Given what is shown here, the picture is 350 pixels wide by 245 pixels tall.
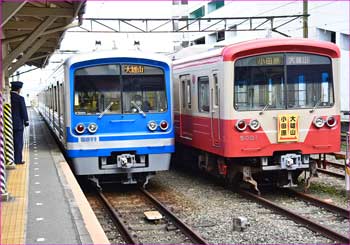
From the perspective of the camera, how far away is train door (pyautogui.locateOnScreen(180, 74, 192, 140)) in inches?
500

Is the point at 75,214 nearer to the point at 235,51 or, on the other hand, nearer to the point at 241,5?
the point at 235,51

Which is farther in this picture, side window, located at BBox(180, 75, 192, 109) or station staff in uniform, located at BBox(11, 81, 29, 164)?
side window, located at BBox(180, 75, 192, 109)

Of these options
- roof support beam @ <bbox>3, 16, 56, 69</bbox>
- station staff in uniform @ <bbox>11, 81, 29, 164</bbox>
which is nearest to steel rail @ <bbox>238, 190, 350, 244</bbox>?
station staff in uniform @ <bbox>11, 81, 29, 164</bbox>

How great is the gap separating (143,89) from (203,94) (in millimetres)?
1294

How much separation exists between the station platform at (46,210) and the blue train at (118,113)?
2.45 feet

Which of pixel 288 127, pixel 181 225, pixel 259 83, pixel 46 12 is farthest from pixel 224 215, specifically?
pixel 46 12

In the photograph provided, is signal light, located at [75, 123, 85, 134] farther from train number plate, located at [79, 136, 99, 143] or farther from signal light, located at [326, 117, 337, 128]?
signal light, located at [326, 117, 337, 128]

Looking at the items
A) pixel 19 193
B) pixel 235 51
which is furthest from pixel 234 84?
pixel 19 193

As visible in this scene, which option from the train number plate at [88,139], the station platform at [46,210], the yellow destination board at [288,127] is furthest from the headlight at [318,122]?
the station platform at [46,210]

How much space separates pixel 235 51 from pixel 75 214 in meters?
4.42

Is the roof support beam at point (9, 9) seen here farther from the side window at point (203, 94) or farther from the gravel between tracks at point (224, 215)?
the gravel between tracks at point (224, 215)

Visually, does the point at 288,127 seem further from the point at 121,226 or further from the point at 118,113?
the point at 121,226

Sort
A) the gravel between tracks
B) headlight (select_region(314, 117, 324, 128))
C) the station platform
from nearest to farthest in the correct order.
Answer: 1. the station platform
2. the gravel between tracks
3. headlight (select_region(314, 117, 324, 128))

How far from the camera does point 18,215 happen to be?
717 centimetres
